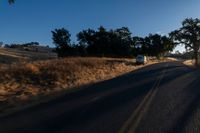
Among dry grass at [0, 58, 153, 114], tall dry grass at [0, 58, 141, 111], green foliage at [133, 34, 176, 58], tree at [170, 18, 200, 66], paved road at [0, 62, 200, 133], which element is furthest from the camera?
green foliage at [133, 34, 176, 58]

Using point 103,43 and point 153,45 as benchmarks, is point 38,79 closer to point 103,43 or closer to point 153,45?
point 103,43

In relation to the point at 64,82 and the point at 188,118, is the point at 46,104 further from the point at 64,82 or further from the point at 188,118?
the point at 64,82

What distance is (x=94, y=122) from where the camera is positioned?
8.62m

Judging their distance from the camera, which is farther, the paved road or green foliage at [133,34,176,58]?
green foliage at [133,34,176,58]

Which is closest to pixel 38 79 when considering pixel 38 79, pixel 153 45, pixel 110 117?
pixel 38 79

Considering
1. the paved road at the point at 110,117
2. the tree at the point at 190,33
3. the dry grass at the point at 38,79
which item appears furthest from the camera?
the tree at the point at 190,33

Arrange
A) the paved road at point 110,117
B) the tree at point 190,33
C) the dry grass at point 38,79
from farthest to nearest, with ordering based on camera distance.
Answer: the tree at point 190,33
the dry grass at point 38,79
the paved road at point 110,117

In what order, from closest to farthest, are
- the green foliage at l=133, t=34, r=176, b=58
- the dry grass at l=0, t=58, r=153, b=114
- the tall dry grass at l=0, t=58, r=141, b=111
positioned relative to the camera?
the dry grass at l=0, t=58, r=153, b=114 → the tall dry grass at l=0, t=58, r=141, b=111 → the green foliage at l=133, t=34, r=176, b=58

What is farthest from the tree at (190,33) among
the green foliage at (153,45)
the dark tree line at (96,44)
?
the green foliage at (153,45)

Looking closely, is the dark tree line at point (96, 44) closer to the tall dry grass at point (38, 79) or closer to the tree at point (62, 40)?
the tree at point (62, 40)

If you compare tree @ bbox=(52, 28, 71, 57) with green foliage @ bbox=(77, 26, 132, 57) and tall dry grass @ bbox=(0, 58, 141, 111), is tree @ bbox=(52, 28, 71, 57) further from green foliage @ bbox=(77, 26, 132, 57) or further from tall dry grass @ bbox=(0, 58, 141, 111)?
tall dry grass @ bbox=(0, 58, 141, 111)

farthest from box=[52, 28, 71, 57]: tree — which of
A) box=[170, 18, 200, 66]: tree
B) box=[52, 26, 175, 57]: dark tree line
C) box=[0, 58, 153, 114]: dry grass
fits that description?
box=[0, 58, 153, 114]: dry grass

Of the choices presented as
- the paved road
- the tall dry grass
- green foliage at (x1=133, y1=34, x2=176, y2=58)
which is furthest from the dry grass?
green foliage at (x1=133, y1=34, x2=176, y2=58)

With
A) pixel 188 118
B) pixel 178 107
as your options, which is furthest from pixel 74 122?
pixel 178 107
